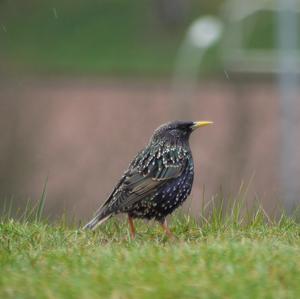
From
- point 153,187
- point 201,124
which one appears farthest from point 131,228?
point 201,124

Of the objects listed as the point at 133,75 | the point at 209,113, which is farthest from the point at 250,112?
the point at 133,75

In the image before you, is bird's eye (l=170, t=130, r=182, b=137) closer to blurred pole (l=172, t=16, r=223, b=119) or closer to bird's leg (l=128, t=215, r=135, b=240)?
bird's leg (l=128, t=215, r=135, b=240)

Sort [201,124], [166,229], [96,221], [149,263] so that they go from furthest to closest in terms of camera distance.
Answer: [201,124] < [96,221] < [166,229] < [149,263]

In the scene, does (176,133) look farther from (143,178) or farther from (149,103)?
(149,103)

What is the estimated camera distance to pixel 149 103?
112 feet

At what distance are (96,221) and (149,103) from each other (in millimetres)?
23947

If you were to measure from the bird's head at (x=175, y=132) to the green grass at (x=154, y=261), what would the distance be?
89cm

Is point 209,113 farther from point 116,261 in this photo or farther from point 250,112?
point 116,261

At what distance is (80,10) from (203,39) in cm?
2781

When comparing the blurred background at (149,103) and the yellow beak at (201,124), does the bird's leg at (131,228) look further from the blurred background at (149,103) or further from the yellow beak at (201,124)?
the yellow beak at (201,124)

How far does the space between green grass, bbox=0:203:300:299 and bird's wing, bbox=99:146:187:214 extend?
0.26 metres

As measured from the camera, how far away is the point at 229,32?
3006cm

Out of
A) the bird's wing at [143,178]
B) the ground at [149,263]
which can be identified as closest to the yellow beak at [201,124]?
the bird's wing at [143,178]

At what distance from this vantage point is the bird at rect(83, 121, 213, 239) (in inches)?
408
